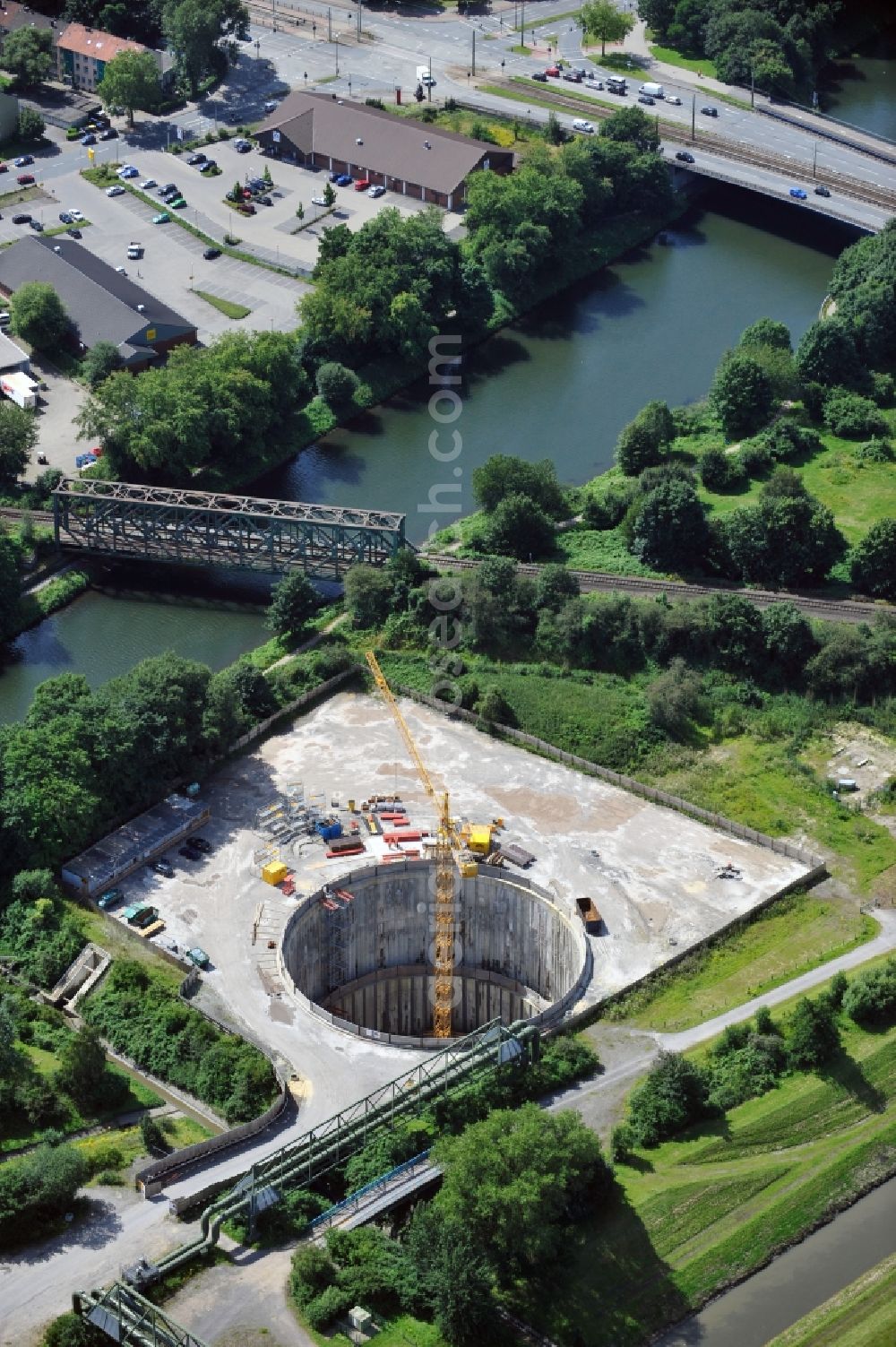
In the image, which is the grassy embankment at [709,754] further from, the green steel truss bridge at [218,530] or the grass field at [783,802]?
the green steel truss bridge at [218,530]

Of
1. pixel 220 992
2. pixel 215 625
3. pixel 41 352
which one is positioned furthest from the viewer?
pixel 41 352

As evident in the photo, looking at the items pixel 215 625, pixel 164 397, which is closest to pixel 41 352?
pixel 164 397

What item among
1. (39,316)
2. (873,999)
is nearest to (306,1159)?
(873,999)

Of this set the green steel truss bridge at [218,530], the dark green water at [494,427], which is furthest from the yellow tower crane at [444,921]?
the dark green water at [494,427]

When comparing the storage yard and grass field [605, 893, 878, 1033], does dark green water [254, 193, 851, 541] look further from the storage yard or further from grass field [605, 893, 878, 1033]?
grass field [605, 893, 878, 1033]

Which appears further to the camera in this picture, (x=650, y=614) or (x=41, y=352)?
(x=41, y=352)

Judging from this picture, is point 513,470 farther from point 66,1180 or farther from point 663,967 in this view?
point 66,1180

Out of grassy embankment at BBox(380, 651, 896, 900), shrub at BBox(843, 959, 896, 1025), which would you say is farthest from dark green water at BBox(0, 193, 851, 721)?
shrub at BBox(843, 959, 896, 1025)
